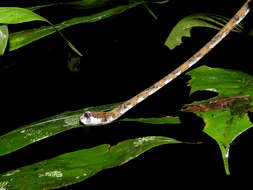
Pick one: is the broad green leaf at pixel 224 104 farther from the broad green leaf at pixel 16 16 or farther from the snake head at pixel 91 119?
the broad green leaf at pixel 16 16

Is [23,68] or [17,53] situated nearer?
[17,53]

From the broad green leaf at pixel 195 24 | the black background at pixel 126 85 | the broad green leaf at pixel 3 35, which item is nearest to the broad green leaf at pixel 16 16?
the broad green leaf at pixel 3 35

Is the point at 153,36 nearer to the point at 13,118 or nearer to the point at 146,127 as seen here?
the point at 146,127

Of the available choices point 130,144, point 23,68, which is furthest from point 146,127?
point 23,68

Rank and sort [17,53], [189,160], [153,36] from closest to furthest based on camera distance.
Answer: [189,160] → [17,53] → [153,36]

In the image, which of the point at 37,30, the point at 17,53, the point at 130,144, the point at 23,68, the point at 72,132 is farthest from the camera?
the point at 23,68

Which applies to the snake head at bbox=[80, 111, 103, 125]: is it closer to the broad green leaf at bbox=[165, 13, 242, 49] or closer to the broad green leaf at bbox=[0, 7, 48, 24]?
the broad green leaf at bbox=[0, 7, 48, 24]

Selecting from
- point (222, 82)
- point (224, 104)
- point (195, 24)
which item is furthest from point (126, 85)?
point (224, 104)
